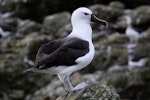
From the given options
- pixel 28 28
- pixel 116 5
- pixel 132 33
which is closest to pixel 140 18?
pixel 132 33

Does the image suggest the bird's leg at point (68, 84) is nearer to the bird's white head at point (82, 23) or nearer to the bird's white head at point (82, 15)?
the bird's white head at point (82, 23)

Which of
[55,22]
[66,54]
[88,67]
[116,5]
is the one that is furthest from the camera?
[116,5]

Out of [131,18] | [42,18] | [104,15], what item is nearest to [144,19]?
[131,18]

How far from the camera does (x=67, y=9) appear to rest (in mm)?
25641

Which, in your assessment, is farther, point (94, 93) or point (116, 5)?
point (116, 5)

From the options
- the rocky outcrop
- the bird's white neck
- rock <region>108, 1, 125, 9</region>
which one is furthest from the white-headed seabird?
rock <region>108, 1, 125, 9</region>

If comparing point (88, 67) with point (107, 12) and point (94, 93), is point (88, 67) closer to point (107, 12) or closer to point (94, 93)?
point (107, 12)

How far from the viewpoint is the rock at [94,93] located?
7.32 meters

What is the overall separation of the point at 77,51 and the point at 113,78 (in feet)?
28.6

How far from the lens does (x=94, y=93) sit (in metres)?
7.36

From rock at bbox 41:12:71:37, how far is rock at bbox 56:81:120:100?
49.5ft

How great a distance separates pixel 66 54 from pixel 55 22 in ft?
53.9

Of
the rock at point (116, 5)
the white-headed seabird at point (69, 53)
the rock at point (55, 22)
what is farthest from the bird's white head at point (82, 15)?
the rock at point (116, 5)

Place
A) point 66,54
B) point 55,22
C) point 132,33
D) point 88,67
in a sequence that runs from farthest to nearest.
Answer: point 55,22, point 132,33, point 88,67, point 66,54
